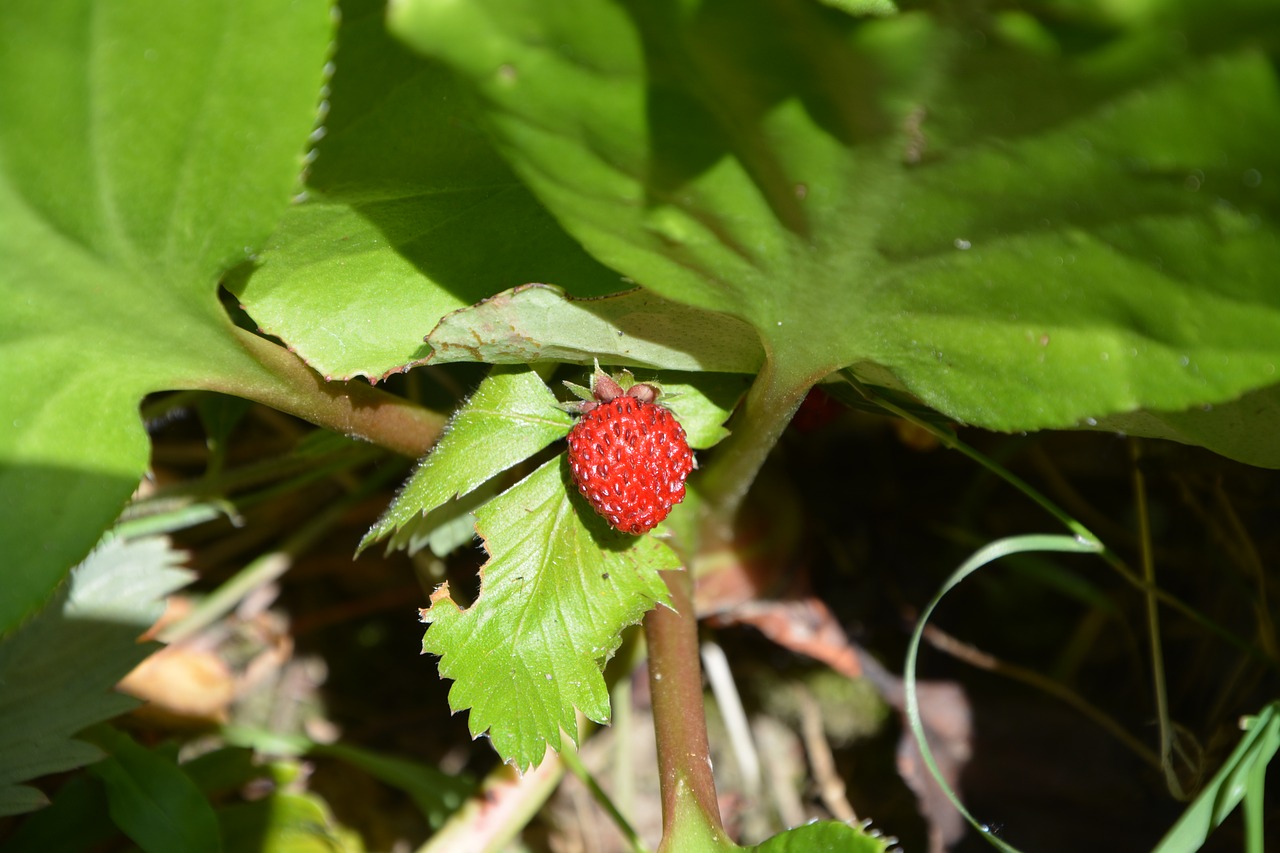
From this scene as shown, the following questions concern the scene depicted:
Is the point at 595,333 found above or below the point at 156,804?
above

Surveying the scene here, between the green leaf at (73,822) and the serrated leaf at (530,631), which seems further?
the green leaf at (73,822)

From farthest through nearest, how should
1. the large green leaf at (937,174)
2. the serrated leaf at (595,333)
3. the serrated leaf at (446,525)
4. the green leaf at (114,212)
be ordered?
the serrated leaf at (446,525)
the serrated leaf at (595,333)
the green leaf at (114,212)
the large green leaf at (937,174)

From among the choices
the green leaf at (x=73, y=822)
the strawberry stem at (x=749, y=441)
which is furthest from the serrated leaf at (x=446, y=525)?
the green leaf at (x=73, y=822)

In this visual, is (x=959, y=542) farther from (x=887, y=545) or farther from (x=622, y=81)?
(x=622, y=81)

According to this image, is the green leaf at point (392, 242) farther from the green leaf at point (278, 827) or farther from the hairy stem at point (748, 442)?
the green leaf at point (278, 827)

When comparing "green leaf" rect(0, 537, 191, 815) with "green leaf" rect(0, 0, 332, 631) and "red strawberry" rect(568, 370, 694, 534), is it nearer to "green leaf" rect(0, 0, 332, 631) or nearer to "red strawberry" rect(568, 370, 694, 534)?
"green leaf" rect(0, 0, 332, 631)

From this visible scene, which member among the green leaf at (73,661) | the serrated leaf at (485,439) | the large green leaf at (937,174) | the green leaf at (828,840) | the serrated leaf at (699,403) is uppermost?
the large green leaf at (937,174)

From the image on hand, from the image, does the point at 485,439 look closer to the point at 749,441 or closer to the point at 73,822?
the point at 749,441

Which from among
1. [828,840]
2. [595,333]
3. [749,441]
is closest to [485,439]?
[595,333]
